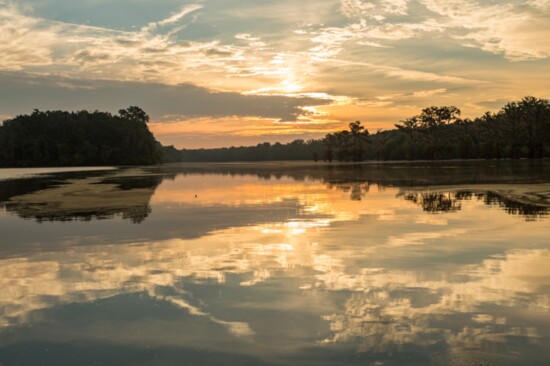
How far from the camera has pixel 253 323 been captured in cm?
871

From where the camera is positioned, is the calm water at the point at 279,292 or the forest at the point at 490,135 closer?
the calm water at the point at 279,292

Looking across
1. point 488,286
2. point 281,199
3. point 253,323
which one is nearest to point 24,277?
point 253,323

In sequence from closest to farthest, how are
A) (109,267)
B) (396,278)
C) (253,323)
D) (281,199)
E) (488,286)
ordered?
(253,323) < (488,286) < (396,278) < (109,267) < (281,199)

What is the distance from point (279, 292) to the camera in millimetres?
10570

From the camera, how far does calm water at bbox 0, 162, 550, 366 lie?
24.6 feet

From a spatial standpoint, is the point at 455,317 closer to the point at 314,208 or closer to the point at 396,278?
the point at 396,278

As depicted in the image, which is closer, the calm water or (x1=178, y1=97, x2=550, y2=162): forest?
the calm water

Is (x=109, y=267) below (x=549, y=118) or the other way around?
below

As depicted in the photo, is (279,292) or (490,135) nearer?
(279,292)

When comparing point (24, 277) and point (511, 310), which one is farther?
point (24, 277)

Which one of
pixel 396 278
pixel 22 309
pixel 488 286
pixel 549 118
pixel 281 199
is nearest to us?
pixel 22 309

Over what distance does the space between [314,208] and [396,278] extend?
51.3ft

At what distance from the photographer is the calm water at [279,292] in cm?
750

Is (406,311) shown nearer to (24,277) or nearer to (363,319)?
(363,319)
